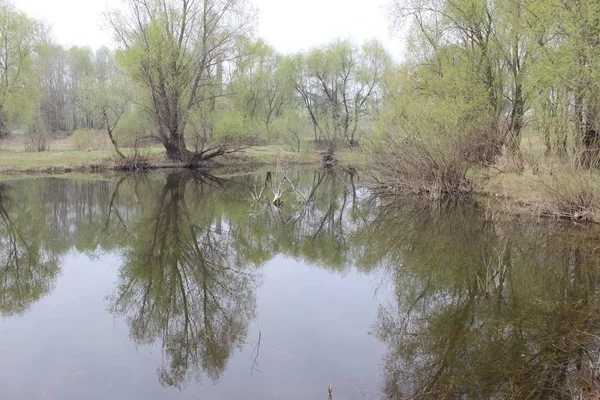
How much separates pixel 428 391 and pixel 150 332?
3687 millimetres

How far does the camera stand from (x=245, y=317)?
255 inches

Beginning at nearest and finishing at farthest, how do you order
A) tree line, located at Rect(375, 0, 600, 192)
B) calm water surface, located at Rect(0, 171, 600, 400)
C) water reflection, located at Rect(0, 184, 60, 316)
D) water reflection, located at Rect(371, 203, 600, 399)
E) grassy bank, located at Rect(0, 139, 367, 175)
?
water reflection, located at Rect(371, 203, 600, 399) < calm water surface, located at Rect(0, 171, 600, 400) < water reflection, located at Rect(0, 184, 60, 316) < tree line, located at Rect(375, 0, 600, 192) < grassy bank, located at Rect(0, 139, 367, 175)

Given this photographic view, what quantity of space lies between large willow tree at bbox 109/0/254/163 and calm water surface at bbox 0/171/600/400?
1533cm

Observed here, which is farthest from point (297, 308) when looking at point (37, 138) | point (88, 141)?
point (37, 138)

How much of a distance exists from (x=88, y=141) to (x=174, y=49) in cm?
1072

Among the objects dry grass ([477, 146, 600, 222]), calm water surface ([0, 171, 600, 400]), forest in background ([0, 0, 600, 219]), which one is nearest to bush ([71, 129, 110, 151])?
forest in background ([0, 0, 600, 219])

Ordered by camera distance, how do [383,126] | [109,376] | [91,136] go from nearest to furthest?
[109,376] < [383,126] < [91,136]

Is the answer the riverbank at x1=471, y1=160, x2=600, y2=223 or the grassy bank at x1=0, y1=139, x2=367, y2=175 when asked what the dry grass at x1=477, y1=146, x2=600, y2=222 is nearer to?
the riverbank at x1=471, y1=160, x2=600, y2=223

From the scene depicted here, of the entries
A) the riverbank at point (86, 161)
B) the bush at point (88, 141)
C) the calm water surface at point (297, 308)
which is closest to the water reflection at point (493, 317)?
the calm water surface at point (297, 308)

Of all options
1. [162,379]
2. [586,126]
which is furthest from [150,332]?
[586,126]

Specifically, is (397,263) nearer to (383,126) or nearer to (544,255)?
(544,255)

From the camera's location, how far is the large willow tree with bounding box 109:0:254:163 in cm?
2602

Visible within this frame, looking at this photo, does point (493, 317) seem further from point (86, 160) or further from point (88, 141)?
point (88, 141)

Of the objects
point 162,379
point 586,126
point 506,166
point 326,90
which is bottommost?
point 162,379
